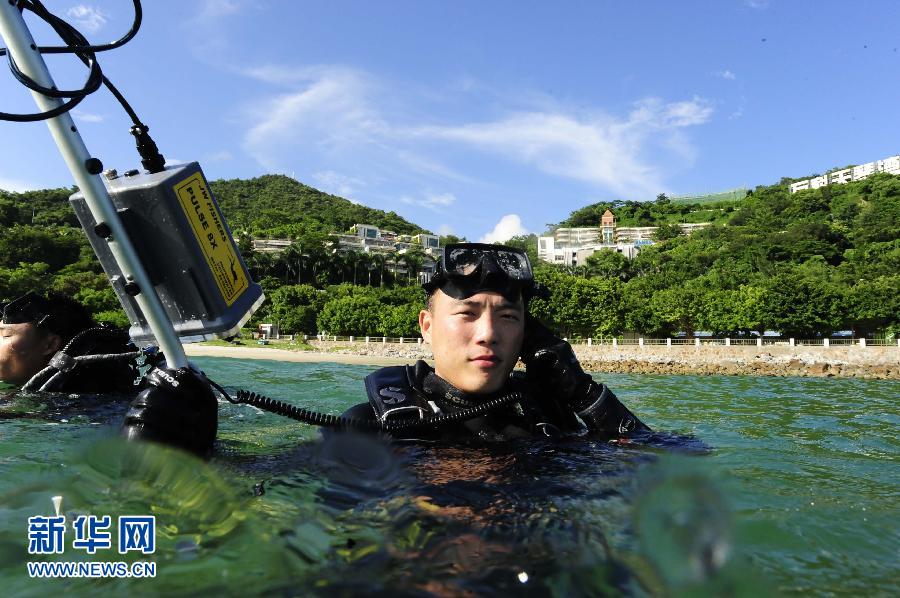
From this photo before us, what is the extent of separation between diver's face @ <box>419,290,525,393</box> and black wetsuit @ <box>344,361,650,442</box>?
0.13m

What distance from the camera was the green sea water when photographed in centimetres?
126

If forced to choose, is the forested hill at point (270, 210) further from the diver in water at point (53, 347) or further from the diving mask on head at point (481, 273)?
the diving mask on head at point (481, 273)

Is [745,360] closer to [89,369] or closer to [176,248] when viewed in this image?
[89,369]

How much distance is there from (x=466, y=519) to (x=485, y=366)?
1.17m

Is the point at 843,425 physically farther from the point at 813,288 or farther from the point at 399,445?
the point at 813,288

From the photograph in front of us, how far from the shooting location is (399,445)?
8.77 ft

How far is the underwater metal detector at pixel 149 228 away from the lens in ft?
6.26

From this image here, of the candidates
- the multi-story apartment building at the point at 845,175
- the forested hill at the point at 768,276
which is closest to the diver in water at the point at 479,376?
the forested hill at the point at 768,276

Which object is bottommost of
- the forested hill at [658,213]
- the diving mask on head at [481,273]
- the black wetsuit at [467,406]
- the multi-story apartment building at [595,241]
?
the black wetsuit at [467,406]

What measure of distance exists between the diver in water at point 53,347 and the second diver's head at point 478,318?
3.83 metres

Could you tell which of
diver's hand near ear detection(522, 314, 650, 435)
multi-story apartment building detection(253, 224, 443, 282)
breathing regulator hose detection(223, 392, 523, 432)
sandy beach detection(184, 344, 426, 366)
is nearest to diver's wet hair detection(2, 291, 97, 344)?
breathing regulator hose detection(223, 392, 523, 432)

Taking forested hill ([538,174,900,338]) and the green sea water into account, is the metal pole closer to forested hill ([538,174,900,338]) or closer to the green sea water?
the green sea water

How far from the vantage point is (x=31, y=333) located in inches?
205

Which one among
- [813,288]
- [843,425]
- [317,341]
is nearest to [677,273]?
[813,288]
